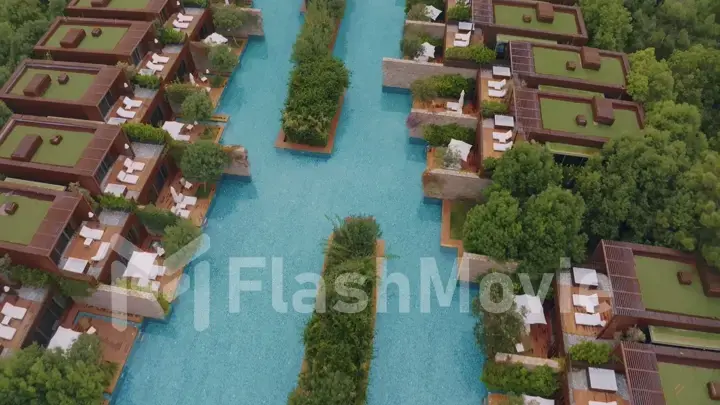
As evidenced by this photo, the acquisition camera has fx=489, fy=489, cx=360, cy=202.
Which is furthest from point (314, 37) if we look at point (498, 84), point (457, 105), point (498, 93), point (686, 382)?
point (686, 382)

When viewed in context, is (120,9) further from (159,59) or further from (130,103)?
(130,103)

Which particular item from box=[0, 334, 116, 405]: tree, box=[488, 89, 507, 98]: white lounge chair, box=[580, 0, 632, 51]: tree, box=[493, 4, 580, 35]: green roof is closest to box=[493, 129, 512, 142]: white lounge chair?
box=[488, 89, 507, 98]: white lounge chair

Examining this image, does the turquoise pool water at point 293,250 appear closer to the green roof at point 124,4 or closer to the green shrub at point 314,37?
the green shrub at point 314,37

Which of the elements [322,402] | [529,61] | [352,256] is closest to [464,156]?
[529,61]

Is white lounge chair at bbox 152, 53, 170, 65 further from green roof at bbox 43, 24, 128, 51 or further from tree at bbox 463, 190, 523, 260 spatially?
tree at bbox 463, 190, 523, 260

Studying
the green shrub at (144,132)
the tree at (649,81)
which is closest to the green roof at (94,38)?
the green shrub at (144,132)

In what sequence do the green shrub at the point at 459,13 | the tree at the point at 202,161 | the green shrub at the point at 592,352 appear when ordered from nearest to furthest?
the green shrub at the point at 592,352, the tree at the point at 202,161, the green shrub at the point at 459,13
